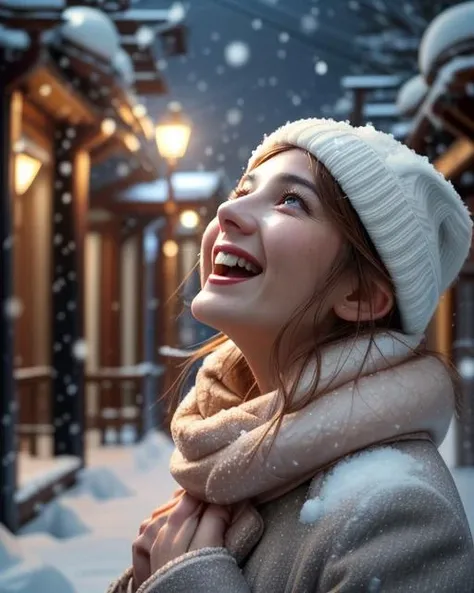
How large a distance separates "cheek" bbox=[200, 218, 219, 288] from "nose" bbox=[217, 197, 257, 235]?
71 millimetres

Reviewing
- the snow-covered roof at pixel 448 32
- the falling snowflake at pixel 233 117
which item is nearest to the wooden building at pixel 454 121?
the snow-covered roof at pixel 448 32

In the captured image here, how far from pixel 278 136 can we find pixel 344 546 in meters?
0.80

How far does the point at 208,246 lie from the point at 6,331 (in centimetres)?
481

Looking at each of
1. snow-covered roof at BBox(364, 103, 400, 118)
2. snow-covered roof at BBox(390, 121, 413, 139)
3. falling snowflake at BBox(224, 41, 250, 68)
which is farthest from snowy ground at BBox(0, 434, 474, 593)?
falling snowflake at BBox(224, 41, 250, 68)

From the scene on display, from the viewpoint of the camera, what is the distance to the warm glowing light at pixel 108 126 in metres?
8.70

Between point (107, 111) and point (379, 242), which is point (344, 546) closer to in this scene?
point (379, 242)

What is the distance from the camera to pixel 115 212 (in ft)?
41.2

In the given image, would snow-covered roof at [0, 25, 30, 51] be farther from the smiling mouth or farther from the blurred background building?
the smiling mouth

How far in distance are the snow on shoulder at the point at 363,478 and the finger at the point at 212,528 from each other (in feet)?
0.55

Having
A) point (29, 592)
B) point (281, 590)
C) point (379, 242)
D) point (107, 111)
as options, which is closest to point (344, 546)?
point (281, 590)

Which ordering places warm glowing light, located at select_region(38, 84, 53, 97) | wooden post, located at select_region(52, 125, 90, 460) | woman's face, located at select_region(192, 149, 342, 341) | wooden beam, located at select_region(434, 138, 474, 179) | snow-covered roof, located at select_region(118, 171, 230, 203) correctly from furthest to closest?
snow-covered roof, located at select_region(118, 171, 230, 203)
wooden post, located at select_region(52, 125, 90, 460)
wooden beam, located at select_region(434, 138, 474, 179)
warm glowing light, located at select_region(38, 84, 53, 97)
woman's face, located at select_region(192, 149, 342, 341)

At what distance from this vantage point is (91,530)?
6.39 metres

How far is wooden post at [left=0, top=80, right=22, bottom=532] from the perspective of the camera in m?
6.11

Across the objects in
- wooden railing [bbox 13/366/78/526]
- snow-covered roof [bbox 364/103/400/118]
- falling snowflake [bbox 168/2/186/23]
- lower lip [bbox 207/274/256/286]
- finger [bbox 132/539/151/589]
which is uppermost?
falling snowflake [bbox 168/2/186/23]
